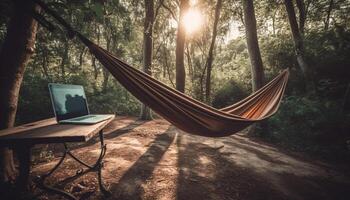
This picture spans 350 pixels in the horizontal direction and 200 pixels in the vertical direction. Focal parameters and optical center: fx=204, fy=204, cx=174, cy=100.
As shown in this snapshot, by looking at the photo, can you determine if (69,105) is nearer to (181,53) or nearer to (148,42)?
(181,53)

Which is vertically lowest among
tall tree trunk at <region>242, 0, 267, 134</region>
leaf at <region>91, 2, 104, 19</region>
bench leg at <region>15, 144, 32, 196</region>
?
bench leg at <region>15, 144, 32, 196</region>

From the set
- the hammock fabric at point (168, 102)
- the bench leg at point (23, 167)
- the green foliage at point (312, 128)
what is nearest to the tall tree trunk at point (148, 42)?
the green foliage at point (312, 128)

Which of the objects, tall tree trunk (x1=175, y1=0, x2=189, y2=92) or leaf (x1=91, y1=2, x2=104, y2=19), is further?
tall tree trunk (x1=175, y1=0, x2=189, y2=92)

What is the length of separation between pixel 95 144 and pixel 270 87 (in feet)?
9.83

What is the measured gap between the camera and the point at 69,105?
172cm

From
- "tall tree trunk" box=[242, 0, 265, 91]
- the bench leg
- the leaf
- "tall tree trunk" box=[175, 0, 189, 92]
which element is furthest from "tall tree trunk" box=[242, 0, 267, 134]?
the bench leg

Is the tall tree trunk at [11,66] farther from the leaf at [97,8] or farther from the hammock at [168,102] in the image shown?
the leaf at [97,8]

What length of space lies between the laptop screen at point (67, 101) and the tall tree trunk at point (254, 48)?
12.9ft

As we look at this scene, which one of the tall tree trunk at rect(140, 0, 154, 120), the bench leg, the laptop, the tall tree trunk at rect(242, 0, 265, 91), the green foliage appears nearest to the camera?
the bench leg

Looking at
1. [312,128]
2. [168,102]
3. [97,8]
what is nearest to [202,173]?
[168,102]

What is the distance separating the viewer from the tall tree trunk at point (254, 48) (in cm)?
473

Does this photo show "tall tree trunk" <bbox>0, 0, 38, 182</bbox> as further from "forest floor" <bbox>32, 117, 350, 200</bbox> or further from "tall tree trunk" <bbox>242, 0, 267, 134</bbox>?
"tall tree trunk" <bbox>242, 0, 267, 134</bbox>

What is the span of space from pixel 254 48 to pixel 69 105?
428 cm

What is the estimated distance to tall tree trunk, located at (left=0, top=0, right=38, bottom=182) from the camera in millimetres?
1757
